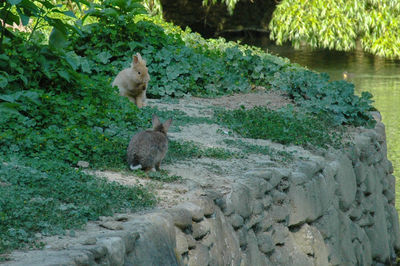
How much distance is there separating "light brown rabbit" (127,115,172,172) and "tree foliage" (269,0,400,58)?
8937 mm

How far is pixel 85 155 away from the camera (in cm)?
605

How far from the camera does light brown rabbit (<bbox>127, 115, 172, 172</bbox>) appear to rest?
585cm

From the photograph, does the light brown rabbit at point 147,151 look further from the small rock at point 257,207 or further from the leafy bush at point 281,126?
the leafy bush at point 281,126

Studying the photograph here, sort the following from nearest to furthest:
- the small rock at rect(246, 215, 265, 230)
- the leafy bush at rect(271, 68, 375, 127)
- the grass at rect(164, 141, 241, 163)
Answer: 1. the small rock at rect(246, 215, 265, 230)
2. the grass at rect(164, 141, 241, 163)
3. the leafy bush at rect(271, 68, 375, 127)

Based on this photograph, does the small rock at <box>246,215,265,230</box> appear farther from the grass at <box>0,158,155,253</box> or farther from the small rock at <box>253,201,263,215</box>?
the grass at <box>0,158,155,253</box>

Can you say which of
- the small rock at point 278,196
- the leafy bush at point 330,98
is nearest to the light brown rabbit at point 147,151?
the small rock at point 278,196

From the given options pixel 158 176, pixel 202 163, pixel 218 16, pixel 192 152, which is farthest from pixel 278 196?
pixel 218 16

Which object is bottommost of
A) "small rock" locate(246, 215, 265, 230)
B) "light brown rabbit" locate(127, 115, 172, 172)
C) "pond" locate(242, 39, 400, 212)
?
"pond" locate(242, 39, 400, 212)

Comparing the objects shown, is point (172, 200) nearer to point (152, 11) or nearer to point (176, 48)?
point (176, 48)

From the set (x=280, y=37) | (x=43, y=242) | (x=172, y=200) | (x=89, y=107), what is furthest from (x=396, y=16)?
(x=43, y=242)

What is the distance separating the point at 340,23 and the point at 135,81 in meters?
7.43

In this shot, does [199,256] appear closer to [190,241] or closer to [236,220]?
[190,241]

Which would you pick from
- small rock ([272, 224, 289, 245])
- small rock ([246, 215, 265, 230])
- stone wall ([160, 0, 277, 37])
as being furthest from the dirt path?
stone wall ([160, 0, 277, 37])

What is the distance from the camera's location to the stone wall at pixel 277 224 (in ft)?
14.4
